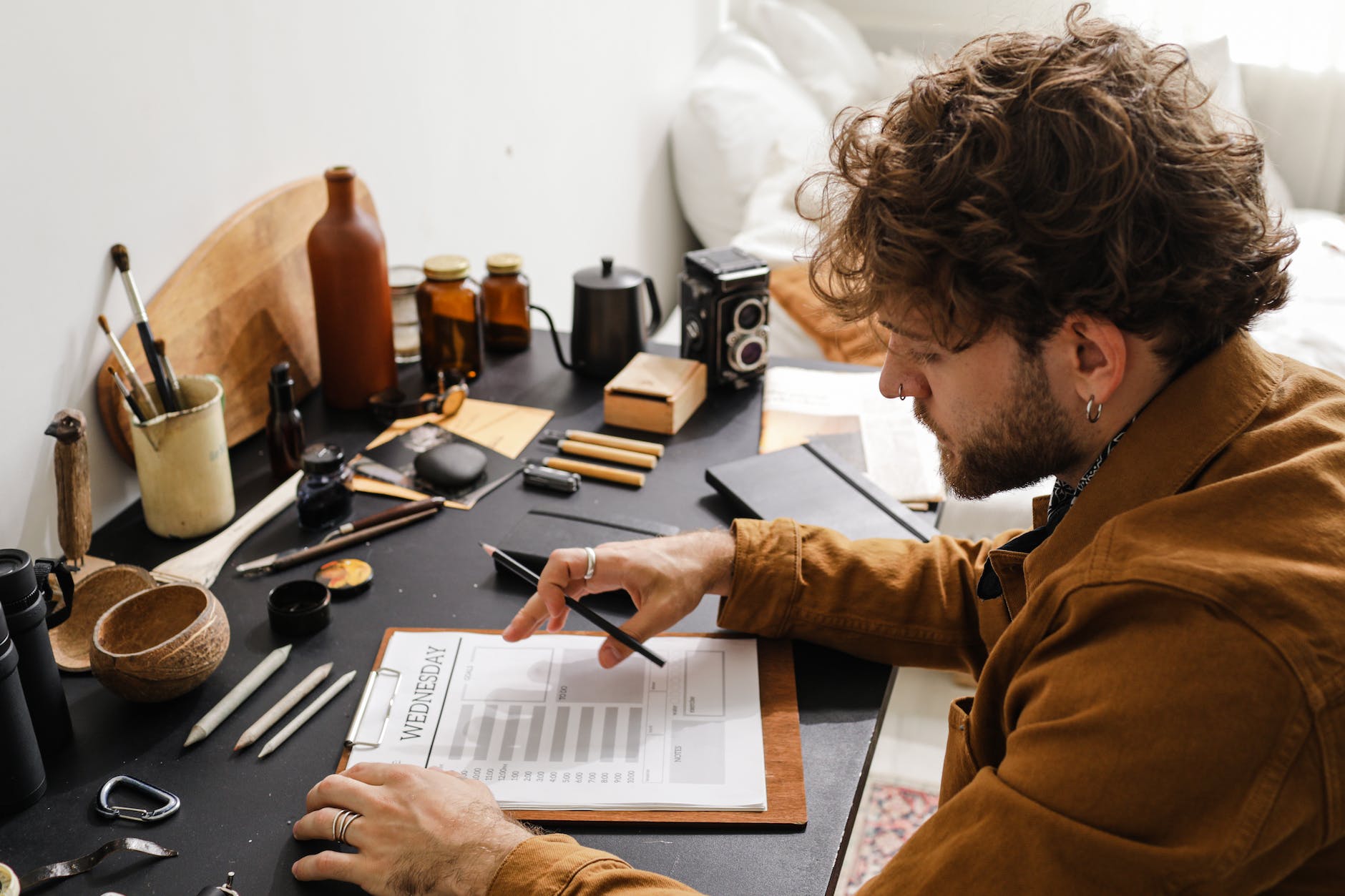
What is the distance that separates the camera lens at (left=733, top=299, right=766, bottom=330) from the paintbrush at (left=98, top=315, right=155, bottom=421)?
0.80 metres

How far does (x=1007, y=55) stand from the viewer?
87 centimetres

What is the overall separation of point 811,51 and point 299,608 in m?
2.81

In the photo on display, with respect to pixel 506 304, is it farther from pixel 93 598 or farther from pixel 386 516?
pixel 93 598

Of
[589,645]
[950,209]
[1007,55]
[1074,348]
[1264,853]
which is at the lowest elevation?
[589,645]

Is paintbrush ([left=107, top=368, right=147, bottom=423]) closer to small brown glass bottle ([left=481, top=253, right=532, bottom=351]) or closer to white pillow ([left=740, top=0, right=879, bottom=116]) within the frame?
small brown glass bottle ([left=481, top=253, right=532, bottom=351])

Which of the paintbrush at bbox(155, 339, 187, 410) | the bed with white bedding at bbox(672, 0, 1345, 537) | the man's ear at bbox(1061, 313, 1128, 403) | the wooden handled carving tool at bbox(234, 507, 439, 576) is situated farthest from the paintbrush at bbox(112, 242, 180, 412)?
the bed with white bedding at bbox(672, 0, 1345, 537)

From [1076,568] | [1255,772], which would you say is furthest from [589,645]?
[1255,772]

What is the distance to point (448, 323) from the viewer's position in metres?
1.62

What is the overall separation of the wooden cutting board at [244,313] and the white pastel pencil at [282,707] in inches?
17.8

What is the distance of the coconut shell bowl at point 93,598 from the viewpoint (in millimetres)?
1053

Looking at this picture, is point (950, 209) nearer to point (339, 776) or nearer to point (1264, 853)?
point (1264, 853)

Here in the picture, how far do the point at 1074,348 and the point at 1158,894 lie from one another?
39 centimetres

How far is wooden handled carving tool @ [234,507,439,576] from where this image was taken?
3.87 feet

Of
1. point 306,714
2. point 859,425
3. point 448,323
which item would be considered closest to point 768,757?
point 306,714
